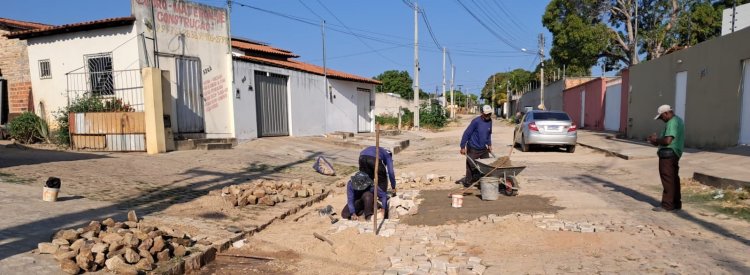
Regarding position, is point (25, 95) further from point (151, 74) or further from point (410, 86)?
point (410, 86)

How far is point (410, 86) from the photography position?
261ft

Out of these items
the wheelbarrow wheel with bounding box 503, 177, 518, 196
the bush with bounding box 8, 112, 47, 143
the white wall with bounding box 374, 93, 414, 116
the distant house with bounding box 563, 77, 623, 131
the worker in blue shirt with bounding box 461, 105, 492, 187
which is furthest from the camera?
the white wall with bounding box 374, 93, 414, 116

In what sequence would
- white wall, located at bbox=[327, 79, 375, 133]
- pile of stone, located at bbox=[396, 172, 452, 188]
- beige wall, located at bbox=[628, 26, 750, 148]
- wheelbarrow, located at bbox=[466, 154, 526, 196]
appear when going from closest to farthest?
wheelbarrow, located at bbox=[466, 154, 526, 196] < pile of stone, located at bbox=[396, 172, 452, 188] < beige wall, located at bbox=[628, 26, 750, 148] < white wall, located at bbox=[327, 79, 375, 133]

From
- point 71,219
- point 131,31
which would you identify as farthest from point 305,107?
point 71,219

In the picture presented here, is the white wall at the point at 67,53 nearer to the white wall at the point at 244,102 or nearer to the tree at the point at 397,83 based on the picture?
the white wall at the point at 244,102

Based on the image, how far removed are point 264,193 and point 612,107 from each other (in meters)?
20.9

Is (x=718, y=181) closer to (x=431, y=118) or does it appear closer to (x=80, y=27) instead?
(x=80, y=27)

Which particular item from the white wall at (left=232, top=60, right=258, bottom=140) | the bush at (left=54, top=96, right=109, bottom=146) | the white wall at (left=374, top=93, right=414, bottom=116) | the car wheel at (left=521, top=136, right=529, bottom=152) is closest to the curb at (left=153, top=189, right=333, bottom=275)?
the bush at (left=54, top=96, right=109, bottom=146)

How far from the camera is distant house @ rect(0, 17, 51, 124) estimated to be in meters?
16.2

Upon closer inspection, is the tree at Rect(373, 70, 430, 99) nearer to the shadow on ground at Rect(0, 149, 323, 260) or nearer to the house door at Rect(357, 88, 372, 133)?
the house door at Rect(357, 88, 372, 133)

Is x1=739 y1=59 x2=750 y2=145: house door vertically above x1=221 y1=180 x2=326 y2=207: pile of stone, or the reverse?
x1=739 y1=59 x2=750 y2=145: house door

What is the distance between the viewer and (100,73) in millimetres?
13422

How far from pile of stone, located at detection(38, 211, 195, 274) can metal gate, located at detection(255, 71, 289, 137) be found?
40.3ft

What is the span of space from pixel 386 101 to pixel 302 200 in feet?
134
